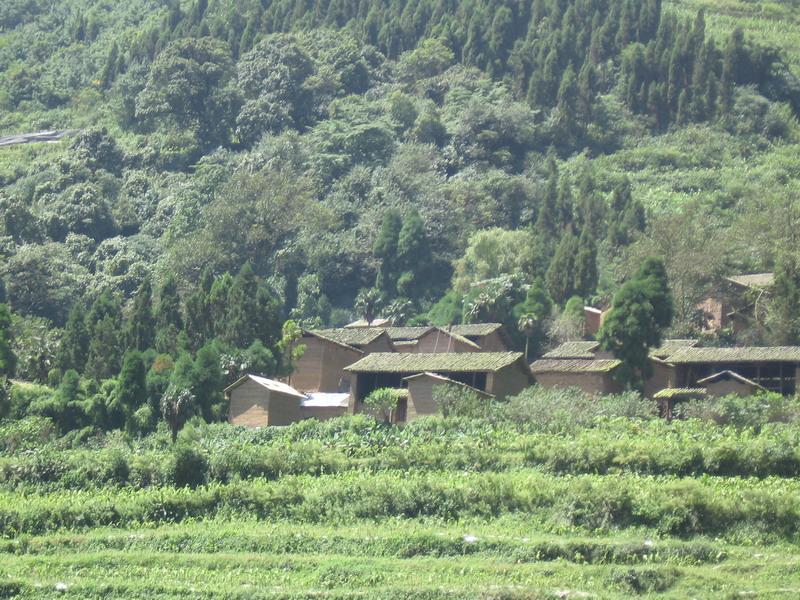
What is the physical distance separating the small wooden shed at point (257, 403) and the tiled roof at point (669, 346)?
14.9m

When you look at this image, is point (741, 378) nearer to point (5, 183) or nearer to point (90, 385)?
point (90, 385)

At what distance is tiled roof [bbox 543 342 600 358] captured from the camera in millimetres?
64562

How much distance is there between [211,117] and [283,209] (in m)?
22.9

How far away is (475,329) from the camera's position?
71000 millimetres

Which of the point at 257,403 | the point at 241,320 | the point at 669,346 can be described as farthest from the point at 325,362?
the point at 669,346

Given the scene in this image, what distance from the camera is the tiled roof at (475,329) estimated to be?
70500 mm

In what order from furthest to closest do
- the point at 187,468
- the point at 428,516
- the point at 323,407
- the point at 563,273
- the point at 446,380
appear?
the point at 563,273, the point at 323,407, the point at 446,380, the point at 187,468, the point at 428,516

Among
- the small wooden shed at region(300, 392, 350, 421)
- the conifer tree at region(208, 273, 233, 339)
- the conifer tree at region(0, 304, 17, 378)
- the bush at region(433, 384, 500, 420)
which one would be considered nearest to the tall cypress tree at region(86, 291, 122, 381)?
the conifer tree at region(0, 304, 17, 378)

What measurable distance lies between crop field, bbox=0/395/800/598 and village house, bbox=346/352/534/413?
7847mm

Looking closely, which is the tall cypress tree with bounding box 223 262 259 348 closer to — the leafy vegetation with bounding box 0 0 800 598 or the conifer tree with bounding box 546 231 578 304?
the leafy vegetation with bounding box 0 0 800 598

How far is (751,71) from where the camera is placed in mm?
113375

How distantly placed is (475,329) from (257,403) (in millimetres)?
13952

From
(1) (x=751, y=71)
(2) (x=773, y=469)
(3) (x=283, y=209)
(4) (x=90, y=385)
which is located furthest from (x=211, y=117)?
(2) (x=773, y=469)

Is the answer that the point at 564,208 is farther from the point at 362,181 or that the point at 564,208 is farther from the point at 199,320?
the point at 199,320
